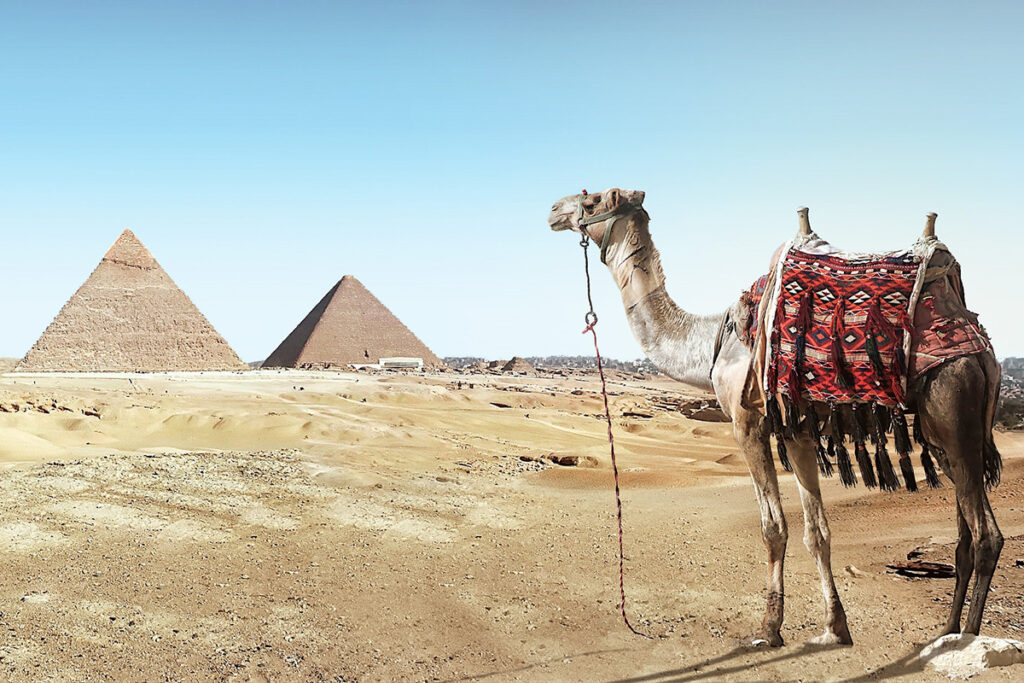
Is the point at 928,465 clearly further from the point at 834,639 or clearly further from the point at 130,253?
the point at 130,253

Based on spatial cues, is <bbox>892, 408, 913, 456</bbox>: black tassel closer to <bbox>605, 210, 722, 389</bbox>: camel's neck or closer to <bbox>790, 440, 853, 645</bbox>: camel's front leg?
<bbox>790, 440, 853, 645</bbox>: camel's front leg

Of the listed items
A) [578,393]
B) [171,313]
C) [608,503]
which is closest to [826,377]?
[608,503]

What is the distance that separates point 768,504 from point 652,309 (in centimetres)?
153

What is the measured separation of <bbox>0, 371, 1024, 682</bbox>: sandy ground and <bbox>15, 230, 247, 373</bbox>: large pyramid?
9432 cm

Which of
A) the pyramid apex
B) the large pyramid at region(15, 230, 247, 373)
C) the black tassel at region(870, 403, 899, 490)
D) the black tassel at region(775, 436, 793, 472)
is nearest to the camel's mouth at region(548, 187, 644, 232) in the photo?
the black tassel at region(775, 436, 793, 472)

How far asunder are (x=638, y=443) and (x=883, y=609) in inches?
→ 588

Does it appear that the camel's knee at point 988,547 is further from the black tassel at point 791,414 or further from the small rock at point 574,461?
the small rock at point 574,461

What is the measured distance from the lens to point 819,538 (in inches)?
203

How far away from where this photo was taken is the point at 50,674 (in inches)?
181

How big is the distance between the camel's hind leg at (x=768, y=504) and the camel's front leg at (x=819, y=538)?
0.70 feet

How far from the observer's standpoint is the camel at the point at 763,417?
14.5 ft

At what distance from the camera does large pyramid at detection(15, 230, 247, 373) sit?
10225 centimetres

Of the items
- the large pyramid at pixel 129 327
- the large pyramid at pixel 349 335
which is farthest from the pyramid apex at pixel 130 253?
the large pyramid at pixel 349 335

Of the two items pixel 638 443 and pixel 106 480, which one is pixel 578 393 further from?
pixel 106 480
